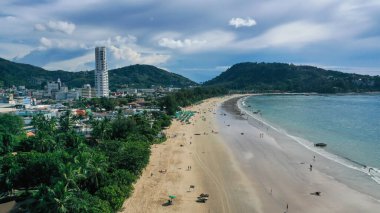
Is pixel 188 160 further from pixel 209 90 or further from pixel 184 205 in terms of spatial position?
pixel 209 90

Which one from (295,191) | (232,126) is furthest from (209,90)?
(295,191)

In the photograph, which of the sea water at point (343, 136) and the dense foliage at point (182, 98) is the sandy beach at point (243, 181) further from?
the dense foliage at point (182, 98)

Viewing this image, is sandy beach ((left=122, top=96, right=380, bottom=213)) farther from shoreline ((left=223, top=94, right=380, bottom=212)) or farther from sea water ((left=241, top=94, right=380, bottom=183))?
sea water ((left=241, top=94, right=380, bottom=183))

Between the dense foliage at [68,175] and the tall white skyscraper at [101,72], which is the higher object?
the tall white skyscraper at [101,72]

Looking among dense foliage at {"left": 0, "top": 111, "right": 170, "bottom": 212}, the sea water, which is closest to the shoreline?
the sea water

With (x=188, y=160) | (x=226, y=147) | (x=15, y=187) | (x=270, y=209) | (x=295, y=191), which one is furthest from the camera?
(x=226, y=147)

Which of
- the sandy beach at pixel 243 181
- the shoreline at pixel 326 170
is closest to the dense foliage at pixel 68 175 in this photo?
the sandy beach at pixel 243 181

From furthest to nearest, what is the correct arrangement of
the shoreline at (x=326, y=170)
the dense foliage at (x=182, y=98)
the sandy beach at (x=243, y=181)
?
the dense foliage at (x=182, y=98), the shoreline at (x=326, y=170), the sandy beach at (x=243, y=181)

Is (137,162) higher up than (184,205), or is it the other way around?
(137,162)
